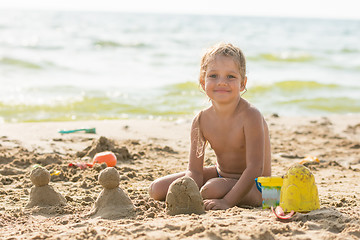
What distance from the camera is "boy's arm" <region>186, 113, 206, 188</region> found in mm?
3572

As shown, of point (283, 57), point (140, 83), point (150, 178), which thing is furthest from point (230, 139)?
point (283, 57)

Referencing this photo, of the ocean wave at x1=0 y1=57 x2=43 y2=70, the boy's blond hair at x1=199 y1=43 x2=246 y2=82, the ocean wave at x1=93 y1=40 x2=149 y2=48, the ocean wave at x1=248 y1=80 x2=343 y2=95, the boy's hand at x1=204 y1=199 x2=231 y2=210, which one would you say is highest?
the ocean wave at x1=93 y1=40 x2=149 y2=48

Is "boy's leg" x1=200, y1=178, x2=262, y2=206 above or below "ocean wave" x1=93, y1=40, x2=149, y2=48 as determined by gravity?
below

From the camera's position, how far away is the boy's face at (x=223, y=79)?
331 cm

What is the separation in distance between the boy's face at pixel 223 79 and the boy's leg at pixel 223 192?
0.60 metres

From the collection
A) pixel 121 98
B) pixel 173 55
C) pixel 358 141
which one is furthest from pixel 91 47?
pixel 358 141

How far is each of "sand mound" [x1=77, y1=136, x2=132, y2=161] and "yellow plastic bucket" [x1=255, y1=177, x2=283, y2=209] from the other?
7.14 ft

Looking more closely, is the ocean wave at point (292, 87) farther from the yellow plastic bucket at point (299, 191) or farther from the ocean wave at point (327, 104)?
the yellow plastic bucket at point (299, 191)

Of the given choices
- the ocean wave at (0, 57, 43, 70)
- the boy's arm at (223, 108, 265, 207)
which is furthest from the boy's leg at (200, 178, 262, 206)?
the ocean wave at (0, 57, 43, 70)

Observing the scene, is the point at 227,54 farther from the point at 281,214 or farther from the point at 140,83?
the point at 140,83

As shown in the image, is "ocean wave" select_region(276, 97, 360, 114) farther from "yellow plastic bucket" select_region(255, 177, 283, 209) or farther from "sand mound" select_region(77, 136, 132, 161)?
"yellow plastic bucket" select_region(255, 177, 283, 209)

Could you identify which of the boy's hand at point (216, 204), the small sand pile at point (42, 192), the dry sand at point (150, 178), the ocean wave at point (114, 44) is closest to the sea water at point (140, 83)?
the ocean wave at point (114, 44)

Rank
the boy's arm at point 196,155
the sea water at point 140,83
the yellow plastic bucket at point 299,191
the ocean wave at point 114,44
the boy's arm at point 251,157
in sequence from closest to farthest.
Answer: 1. the yellow plastic bucket at point 299,191
2. the boy's arm at point 251,157
3. the boy's arm at point 196,155
4. the sea water at point 140,83
5. the ocean wave at point 114,44

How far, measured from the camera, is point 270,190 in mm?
Result: 3031
